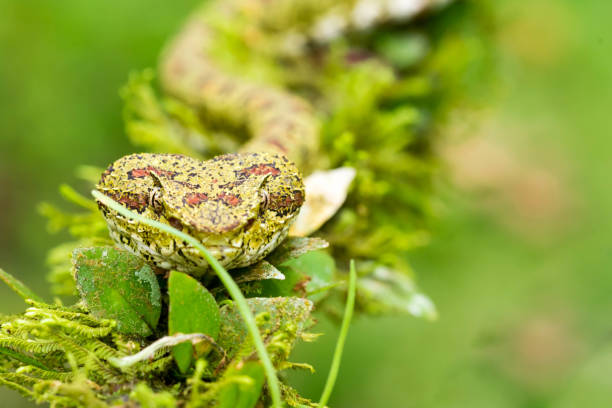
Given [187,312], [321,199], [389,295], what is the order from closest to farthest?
[187,312]
[321,199]
[389,295]

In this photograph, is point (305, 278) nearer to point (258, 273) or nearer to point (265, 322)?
point (258, 273)

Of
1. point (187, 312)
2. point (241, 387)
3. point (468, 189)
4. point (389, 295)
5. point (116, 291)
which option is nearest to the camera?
point (241, 387)

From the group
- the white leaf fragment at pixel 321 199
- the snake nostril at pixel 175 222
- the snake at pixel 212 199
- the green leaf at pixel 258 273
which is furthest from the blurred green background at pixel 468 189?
the snake nostril at pixel 175 222

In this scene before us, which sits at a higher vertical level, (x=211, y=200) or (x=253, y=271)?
(x=211, y=200)

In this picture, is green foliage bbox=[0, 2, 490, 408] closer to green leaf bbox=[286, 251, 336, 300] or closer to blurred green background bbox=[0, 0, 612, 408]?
green leaf bbox=[286, 251, 336, 300]

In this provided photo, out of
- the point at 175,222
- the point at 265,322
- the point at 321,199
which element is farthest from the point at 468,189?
the point at 265,322

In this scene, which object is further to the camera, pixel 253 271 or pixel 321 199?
pixel 321 199

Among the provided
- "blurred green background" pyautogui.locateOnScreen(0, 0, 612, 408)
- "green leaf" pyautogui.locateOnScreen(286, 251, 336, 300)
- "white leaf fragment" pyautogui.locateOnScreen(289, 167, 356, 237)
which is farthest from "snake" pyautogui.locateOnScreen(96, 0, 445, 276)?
"blurred green background" pyautogui.locateOnScreen(0, 0, 612, 408)

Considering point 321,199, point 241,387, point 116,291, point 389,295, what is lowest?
point 241,387
